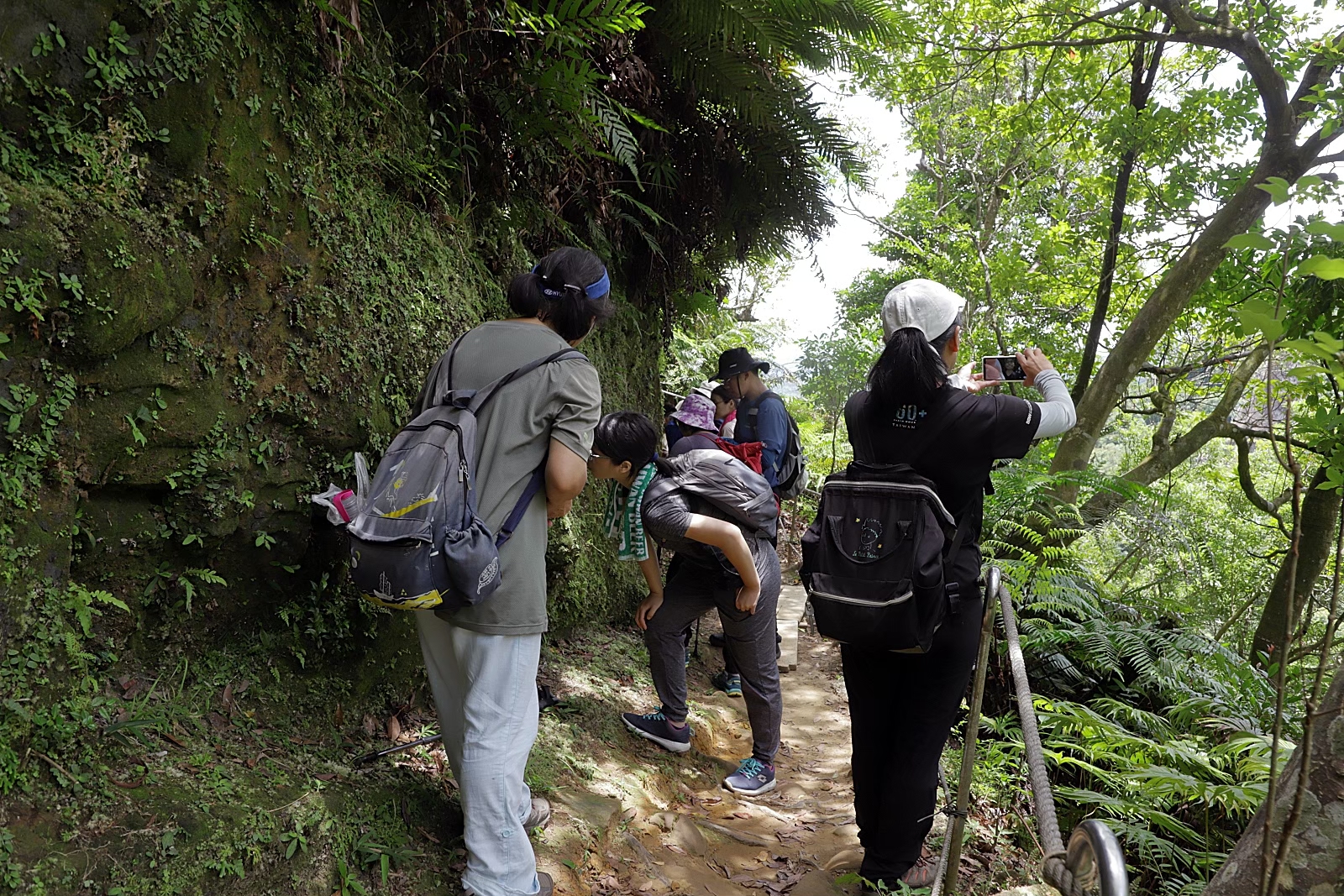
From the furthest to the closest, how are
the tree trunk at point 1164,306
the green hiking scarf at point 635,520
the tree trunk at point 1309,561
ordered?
1. the tree trunk at point 1309,561
2. the tree trunk at point 1164,306
3. the green hiking scarf at point 635,520

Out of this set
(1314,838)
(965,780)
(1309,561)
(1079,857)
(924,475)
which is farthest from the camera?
(1309,561)

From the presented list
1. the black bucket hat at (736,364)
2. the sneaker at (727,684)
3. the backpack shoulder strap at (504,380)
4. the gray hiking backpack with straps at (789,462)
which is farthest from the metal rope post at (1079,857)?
the black bucket hat at (736,364)

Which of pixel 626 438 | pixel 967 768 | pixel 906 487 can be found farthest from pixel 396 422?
pixel 967 768

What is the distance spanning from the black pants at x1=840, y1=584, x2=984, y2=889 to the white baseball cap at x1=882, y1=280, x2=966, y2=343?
96cm

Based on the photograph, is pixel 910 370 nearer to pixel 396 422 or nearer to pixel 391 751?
pixel 396 422

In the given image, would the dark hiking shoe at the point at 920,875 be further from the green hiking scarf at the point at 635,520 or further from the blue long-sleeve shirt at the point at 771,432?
the blue long-sleeve shirt at the point at 771,432

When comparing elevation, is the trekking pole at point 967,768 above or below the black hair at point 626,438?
below

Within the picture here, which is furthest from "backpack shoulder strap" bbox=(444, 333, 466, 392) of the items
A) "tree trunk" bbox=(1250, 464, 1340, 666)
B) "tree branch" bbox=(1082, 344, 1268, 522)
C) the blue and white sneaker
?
"tree branch" bbox=(1082, 344, 1268, 522)

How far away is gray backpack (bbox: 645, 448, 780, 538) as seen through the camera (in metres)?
3.88

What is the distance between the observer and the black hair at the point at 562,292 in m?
2.83

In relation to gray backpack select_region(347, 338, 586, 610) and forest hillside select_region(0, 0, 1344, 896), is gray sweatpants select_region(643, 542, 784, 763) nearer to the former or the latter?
forest hillside select_region(0, 0, 1344, 896)

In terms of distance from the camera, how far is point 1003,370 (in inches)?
121

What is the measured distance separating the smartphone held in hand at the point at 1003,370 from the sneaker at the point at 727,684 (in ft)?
11.2

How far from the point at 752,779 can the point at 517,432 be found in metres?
2.72
